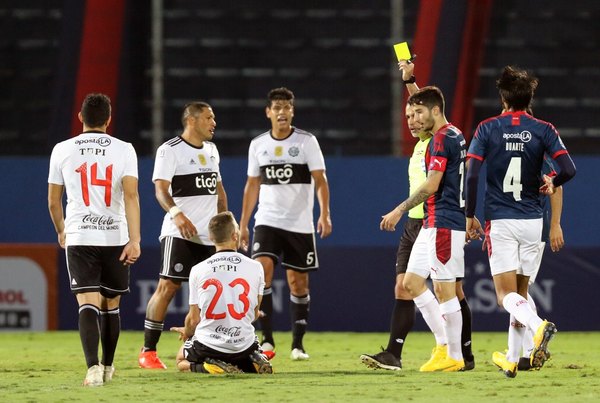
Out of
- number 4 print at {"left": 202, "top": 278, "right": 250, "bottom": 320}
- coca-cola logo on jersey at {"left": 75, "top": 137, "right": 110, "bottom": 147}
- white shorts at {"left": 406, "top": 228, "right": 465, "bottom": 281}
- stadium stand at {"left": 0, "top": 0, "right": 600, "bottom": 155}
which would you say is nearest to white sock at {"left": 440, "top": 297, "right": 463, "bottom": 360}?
white shorts at {"left": 406, "top": 228, "right": 465, "bottom": 281}

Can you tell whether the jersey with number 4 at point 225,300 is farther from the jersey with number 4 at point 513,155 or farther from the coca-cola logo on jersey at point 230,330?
the jersey with number 4 at point 513,155

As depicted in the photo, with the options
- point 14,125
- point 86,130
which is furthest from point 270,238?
point 14,125

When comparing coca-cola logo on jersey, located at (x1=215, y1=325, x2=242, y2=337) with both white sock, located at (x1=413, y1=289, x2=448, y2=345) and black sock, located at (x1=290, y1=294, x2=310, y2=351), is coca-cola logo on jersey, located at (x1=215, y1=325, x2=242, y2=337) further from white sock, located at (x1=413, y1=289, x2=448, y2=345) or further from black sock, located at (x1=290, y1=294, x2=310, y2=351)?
black sock, located at (x1=290, y1=294, x2=310, y2=351)

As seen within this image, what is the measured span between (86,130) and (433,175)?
223cm

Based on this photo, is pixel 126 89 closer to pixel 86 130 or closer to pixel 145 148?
pixel 145 148

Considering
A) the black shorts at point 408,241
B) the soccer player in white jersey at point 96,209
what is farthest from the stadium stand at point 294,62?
the soccer player in white jersey at point 96,209

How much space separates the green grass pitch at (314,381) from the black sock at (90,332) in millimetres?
208

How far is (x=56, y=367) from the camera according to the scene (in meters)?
9.62

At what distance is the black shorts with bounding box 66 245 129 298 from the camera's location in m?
8.04

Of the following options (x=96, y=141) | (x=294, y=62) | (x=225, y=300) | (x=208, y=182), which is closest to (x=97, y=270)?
(x=96, y=141)

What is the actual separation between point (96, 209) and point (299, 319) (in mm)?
A: 2892

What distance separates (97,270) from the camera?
8.12 metres

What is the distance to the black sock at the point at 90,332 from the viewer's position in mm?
7934

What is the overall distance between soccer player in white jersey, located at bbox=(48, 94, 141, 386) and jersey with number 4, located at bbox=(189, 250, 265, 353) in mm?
600
